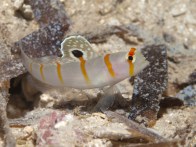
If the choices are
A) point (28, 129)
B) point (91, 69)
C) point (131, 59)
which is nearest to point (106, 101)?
point (91, 69)

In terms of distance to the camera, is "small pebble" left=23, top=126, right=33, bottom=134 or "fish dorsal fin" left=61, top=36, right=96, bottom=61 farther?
"fish dorsal fin" left=61, top=36, right=96, bottom=61

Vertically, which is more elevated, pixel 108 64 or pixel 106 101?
pixel 108 64

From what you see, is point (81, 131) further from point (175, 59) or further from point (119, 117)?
point (175, 59)

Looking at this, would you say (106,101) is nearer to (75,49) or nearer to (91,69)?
(91,69)

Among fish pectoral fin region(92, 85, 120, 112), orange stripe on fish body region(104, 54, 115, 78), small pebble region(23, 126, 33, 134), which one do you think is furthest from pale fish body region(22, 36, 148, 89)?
small pebble region(23, 126, 33, 134)

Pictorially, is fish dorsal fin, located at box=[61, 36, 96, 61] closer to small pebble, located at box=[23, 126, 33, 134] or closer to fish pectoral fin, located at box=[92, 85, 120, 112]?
fish pectoral fin, located at box=[92, 85, 120, 112]

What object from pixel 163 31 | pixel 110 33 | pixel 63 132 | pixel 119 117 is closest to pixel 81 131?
pixel 63 132
